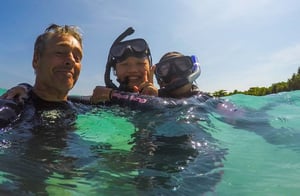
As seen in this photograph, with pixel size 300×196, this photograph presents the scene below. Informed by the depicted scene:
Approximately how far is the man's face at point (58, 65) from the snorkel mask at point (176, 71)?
1.50 metres

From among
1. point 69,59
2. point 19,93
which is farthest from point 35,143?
point 69,59

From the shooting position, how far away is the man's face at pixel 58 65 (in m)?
3.66

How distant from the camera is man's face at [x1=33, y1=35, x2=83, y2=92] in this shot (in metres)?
3.66

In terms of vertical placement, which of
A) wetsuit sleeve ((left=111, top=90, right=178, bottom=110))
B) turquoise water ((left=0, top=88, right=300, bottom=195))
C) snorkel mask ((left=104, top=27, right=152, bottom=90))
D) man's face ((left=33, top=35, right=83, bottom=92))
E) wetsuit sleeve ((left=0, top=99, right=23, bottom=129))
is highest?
snorkel mask ((left=104, top=27, right=152, bottom=90))

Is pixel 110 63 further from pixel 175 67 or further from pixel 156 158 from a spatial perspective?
pixel 156 158

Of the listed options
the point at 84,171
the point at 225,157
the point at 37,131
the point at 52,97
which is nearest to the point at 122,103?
the point at 52,97

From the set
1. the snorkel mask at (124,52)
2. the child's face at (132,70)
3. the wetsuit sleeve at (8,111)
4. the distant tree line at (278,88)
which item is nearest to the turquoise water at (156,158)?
the wetsuit sleeve at (8,111)

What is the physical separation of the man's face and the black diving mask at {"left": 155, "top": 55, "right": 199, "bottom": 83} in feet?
5.26

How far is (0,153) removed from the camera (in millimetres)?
2621

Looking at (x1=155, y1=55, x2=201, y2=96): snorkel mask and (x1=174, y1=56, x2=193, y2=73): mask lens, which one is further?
(x1=174, y1=56, x2=193, y2=73): mask lens

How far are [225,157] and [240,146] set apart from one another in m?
0.55

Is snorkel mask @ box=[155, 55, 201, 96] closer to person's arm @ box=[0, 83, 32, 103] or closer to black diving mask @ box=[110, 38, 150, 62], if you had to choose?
black diving mask @ box=[110, 38, 150, 62]

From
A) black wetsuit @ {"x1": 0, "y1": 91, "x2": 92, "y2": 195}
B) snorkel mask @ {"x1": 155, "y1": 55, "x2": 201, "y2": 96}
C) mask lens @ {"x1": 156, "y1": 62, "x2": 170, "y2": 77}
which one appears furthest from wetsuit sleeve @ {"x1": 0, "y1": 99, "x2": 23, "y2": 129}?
mask lens @ {"x1": 156, "y1": 62, "x2": 170, "y2": 77}

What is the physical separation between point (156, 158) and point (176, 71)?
7.89ft
